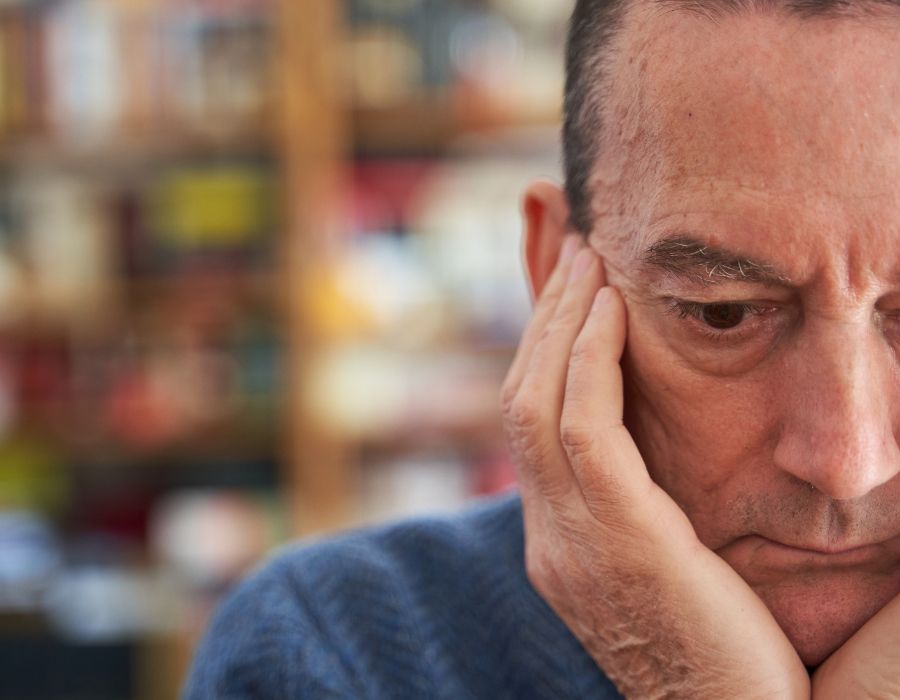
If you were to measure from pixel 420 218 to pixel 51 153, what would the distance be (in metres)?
0.99

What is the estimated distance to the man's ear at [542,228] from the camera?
1094 mm

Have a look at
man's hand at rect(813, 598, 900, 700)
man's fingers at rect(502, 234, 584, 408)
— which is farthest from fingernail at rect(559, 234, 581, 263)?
man's hand at rect(813, 598, 900, 700)

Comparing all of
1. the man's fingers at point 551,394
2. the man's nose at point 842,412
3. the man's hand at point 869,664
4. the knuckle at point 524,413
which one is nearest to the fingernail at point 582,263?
the man's fingers at point 551,394

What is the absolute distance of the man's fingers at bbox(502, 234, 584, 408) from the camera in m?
1.02

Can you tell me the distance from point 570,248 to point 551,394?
14cm

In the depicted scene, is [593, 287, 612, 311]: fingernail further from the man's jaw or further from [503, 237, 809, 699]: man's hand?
the man's jaw

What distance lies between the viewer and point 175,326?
10.3ft

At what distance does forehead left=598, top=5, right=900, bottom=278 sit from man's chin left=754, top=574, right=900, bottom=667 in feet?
0.84

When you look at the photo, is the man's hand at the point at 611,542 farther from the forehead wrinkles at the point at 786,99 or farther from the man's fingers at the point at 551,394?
the forehead wrinkles at the point at 786,99

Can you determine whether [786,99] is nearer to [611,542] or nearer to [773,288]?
[773,288]

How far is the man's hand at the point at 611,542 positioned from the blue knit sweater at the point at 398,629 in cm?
6

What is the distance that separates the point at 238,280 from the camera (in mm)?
3096

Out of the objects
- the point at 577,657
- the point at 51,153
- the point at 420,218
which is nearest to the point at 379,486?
the point at 420,218

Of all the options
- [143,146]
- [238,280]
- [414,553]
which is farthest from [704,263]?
[143,146]
